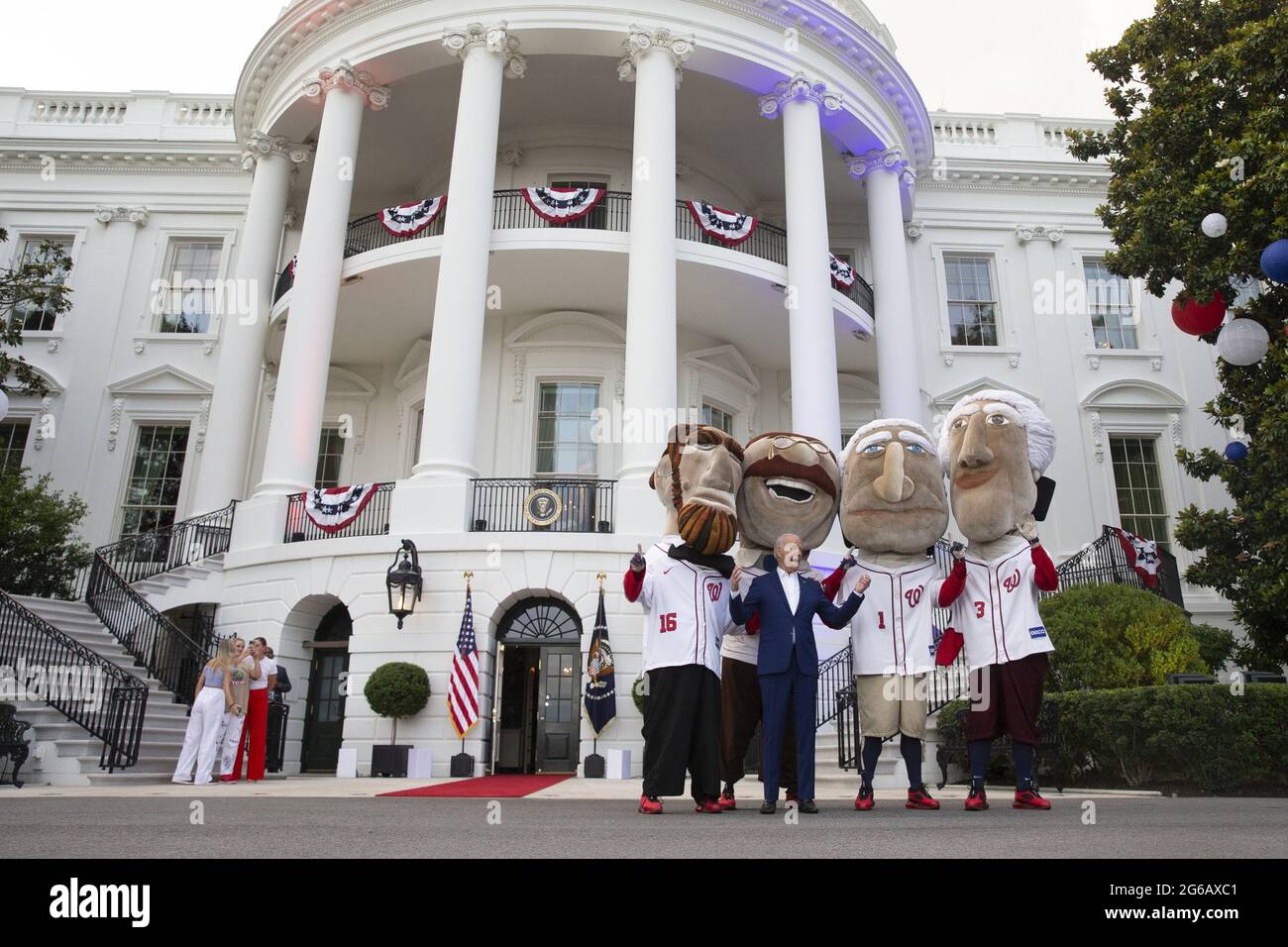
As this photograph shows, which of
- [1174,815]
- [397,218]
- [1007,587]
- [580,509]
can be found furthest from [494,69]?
[1174,815]

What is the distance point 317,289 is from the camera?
623 inches

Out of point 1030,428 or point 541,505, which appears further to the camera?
point 541,505

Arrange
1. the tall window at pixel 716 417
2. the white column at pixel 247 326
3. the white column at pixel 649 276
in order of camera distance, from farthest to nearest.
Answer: the tall window at pixel 716 417 → the white column at pixel 247 326 → the white column at pixel 649 276

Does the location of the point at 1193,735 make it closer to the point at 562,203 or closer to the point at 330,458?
the point at 562,203

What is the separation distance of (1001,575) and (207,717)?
27.8 feet

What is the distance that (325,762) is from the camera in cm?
1424

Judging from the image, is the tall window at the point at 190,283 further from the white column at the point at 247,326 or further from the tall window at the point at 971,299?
the tall window at the point at 971,299

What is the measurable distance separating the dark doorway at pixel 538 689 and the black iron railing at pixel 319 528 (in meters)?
2.69

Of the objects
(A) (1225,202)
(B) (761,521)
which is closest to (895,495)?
(B) (761,521)

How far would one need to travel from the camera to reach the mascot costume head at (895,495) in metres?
6.61

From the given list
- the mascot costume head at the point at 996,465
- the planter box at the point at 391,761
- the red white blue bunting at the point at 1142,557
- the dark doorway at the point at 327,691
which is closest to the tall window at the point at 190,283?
the dark doorway at the point at 327,691

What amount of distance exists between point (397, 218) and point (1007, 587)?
532 inches

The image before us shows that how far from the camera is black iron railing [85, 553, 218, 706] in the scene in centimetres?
1438

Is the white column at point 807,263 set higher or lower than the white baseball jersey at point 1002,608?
higher
